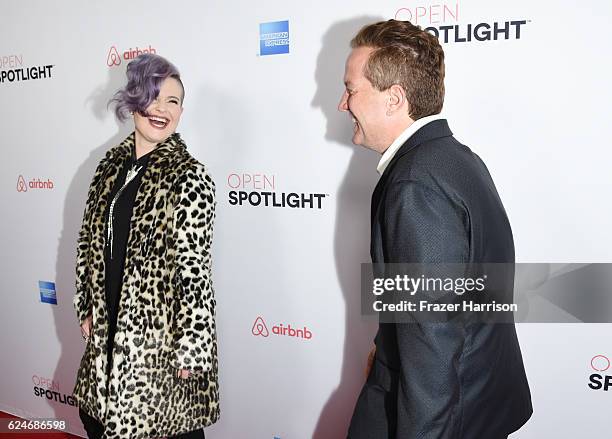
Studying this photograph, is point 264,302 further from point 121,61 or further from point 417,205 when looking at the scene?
point 417,205

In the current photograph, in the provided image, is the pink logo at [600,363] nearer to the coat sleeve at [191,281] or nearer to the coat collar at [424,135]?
the coat collar at [424,135]

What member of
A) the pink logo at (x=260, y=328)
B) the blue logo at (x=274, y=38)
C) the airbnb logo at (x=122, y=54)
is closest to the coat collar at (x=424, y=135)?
the blue logo at (x=274, y=38)

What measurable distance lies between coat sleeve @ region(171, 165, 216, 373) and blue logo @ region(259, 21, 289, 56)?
0.75 metres

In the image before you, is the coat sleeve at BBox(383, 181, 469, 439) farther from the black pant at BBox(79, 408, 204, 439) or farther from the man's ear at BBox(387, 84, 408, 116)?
the black pant at BBox(79, 408, 204, 439)

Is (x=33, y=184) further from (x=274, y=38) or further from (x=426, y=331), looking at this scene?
(x=426, y=331)

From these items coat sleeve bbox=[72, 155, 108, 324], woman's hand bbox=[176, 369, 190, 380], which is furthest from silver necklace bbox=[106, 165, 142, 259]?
woman's hand bbox=[176, 369, 190, 380]

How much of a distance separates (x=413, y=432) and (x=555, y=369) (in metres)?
1.07

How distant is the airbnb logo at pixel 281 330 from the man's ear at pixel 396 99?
1336mm

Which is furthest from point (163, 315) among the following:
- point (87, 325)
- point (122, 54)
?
point (122, 54)

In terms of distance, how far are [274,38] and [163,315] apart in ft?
3.88

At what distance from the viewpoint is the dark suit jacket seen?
1233 mm

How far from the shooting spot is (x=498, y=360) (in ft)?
4.76

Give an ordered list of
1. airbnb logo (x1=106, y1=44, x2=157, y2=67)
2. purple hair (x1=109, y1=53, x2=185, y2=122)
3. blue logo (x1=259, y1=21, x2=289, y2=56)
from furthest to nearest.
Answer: airbnb logo (x1=106, y1=44, x2=157, y2=67) → blue logo (x1=259, y1=21, x2=289, y2=56) → purple hair (x1=109, y1=53, x2=185, y2=122)

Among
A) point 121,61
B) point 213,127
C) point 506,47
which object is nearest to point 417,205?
point 506,47
